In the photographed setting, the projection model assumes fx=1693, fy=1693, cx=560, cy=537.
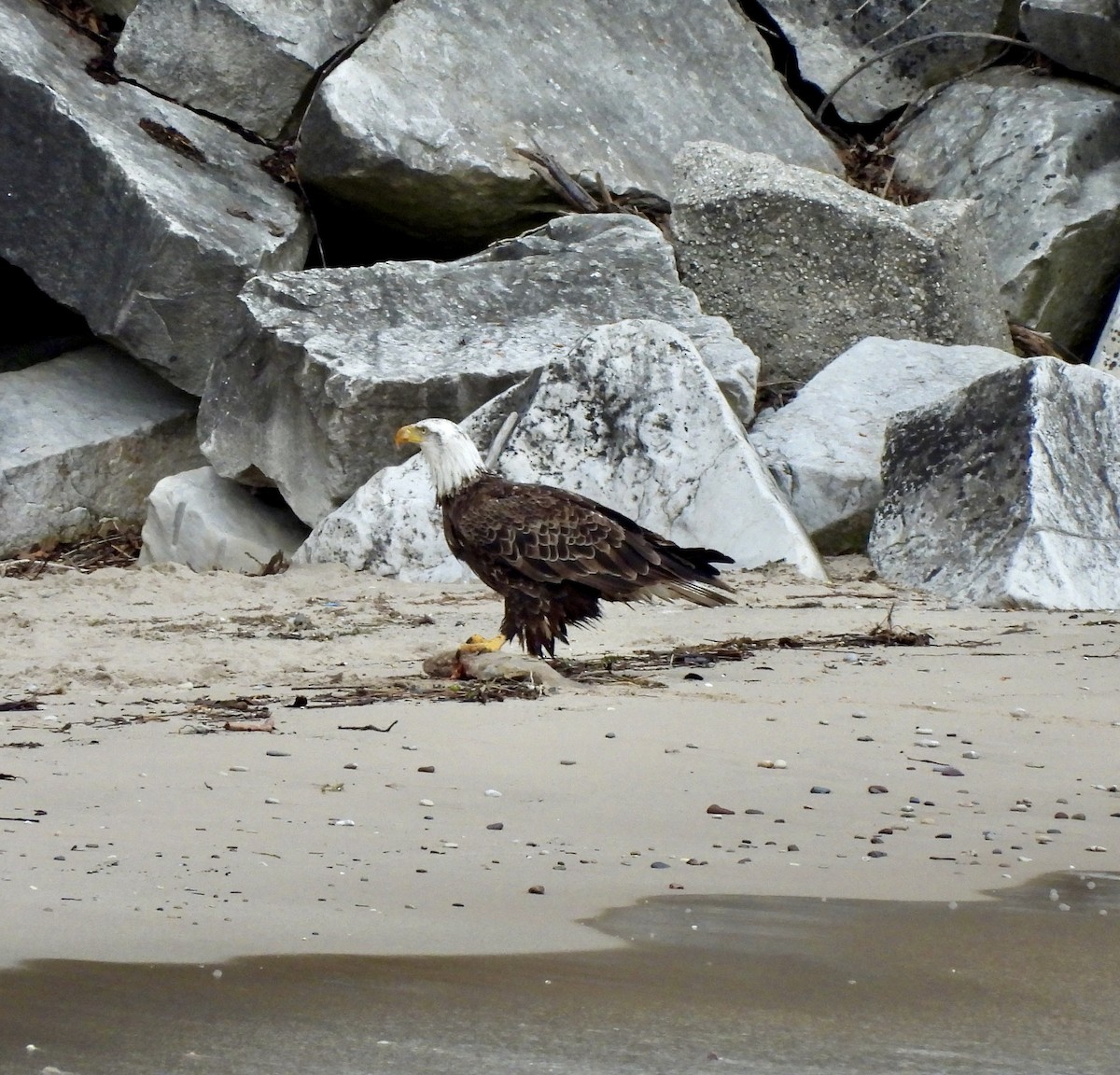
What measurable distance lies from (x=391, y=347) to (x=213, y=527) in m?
1.37

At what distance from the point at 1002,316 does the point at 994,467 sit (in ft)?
9.65

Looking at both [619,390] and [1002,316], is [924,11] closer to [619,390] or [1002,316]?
[1002,316]

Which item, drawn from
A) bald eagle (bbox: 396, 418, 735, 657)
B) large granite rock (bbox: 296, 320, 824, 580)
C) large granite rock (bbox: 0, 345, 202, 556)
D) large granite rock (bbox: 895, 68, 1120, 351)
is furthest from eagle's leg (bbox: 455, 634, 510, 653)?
large granite rock (bbox: 895, 68, 1120, 351)

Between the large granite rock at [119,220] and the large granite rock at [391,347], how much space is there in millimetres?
414

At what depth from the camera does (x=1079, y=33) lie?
38.4 ft

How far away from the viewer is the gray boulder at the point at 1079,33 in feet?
37.9

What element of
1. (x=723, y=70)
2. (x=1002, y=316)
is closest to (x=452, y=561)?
(x=1002, y=316)

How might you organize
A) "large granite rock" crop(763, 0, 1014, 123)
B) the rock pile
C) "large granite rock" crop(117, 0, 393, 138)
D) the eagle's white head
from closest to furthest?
the eagle's white head, the rock pile, "large granite rock" crop(117, 0, 393, 138), "large granite rock" crop(763, 0, 1014, 123)

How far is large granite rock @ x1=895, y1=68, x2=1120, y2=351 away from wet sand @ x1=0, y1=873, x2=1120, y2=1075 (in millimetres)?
8872

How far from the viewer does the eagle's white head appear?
686 centimetres

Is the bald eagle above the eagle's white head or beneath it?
beneath

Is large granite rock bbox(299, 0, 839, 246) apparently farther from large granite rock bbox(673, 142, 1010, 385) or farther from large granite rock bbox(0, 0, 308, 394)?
large granite rock bbox(673, 142, 1010, 385)

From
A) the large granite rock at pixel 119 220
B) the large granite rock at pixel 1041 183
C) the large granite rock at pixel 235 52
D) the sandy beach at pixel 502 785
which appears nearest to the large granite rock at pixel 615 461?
the sandy beach at pixel 502 785

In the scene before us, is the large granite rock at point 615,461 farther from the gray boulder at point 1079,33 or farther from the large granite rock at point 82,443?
the gray boulder at point 1079,33
